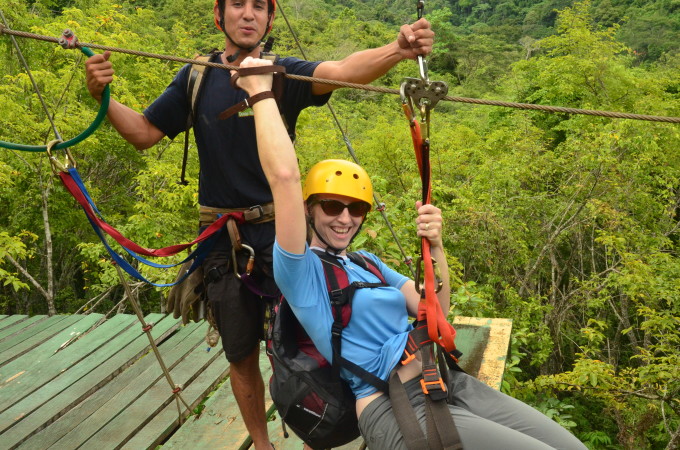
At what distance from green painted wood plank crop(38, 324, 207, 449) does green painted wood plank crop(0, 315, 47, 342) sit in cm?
144

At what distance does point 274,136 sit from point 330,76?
588mm

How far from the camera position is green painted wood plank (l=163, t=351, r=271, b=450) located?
108 inches

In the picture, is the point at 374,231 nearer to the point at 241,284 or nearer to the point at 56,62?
the point at 241,284

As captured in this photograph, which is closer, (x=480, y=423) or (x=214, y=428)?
(x=480, y=423)

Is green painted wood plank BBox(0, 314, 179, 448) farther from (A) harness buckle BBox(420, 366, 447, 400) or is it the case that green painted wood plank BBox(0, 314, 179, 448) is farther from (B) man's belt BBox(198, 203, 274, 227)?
(A) harness buckle BBox(420, 366, 447, 400)

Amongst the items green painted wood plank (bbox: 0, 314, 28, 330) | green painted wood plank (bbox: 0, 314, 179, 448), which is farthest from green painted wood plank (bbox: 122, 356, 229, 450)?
green painted wood plank (bbox: 0, 314, 28, 330)

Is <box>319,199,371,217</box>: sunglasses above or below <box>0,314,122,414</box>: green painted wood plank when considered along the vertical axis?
above

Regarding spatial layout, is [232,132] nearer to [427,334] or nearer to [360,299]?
[360,299]

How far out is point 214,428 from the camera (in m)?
2.90

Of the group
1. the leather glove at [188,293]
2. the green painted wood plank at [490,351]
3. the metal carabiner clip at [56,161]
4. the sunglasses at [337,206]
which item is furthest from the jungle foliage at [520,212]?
the metal carabiner clip at [56,161]

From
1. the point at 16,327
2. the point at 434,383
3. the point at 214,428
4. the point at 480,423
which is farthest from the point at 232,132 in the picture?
the point at 16,327

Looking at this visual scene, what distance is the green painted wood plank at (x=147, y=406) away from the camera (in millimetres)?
2859

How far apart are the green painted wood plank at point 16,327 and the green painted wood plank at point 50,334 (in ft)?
0.31

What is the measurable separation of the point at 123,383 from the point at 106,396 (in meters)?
0.18
